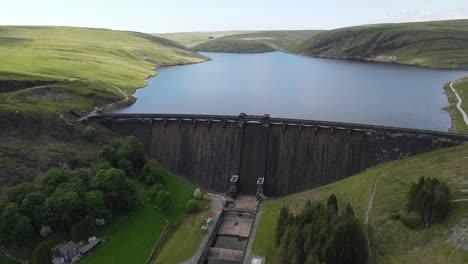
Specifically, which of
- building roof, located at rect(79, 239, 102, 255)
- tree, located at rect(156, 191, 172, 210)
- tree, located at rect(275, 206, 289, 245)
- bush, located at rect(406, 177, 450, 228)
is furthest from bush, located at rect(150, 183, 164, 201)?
bush, located at rect(406, 177, 450, 228)

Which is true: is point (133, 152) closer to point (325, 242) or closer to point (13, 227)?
point (13, 227)

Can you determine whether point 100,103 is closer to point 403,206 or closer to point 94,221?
point 94,221

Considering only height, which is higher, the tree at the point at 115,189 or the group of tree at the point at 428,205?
the group of tree at the point at 428,205

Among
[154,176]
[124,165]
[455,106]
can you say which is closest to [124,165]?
[124,165]

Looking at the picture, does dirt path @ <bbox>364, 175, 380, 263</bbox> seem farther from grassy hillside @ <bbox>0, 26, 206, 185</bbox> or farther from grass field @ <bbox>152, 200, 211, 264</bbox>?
grassy hillside @ <bbox>0, 26, 206, 185</bbox>

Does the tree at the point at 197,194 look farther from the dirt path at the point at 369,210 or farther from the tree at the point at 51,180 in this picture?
the dirt path at the point at 369,210

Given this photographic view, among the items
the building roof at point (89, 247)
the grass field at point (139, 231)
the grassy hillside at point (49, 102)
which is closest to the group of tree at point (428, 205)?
A: the grass field at point (139, 231)
